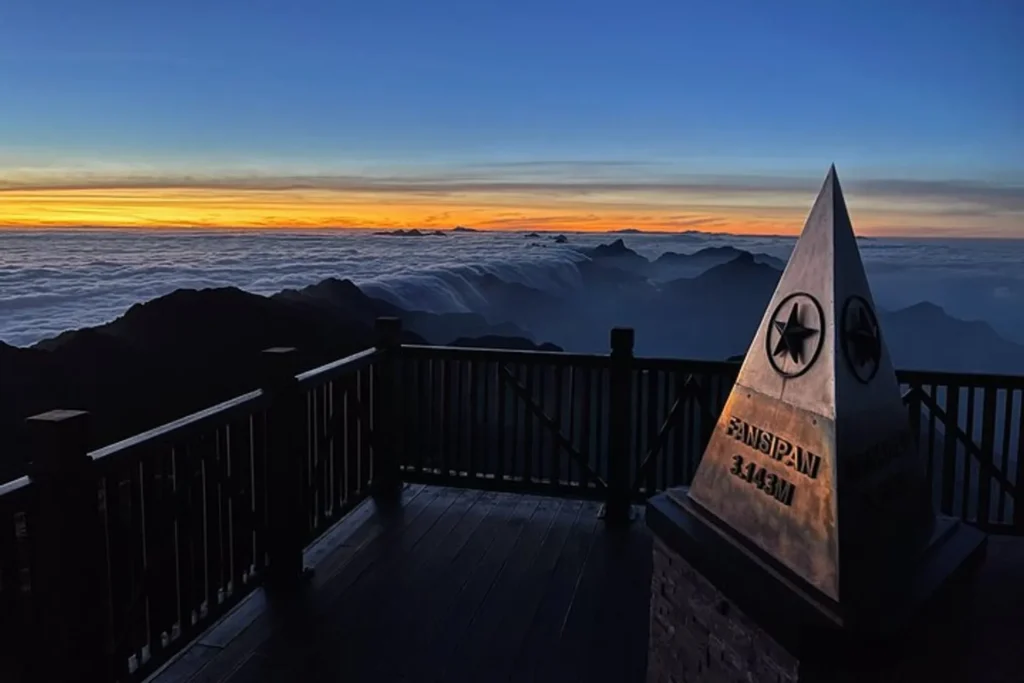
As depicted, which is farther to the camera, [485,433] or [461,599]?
[485,433]

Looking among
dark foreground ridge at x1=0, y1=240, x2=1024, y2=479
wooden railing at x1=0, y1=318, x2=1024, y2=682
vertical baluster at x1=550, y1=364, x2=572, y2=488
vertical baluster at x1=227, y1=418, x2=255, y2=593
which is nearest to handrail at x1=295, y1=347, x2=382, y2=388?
wooden railing at x1=0, y1=318, x2=1024, y2=682

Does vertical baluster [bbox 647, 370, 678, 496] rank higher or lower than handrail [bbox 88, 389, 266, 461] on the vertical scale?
lower

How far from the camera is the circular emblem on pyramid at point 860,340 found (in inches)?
81.1

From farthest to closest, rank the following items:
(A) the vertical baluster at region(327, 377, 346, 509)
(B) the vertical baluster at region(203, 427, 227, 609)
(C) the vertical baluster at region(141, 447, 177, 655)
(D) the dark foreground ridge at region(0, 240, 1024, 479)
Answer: (D) the dark foreground ridge at region(0, 240, 1024, 479) → (A) the vertical baluster at region(327, 377, 346, 509) → (B) the vertical baluster at region(203, 427, 227, 609) → (C) the vertical baluster at region(141, 447, 177, 655)

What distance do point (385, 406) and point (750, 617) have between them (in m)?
3.25

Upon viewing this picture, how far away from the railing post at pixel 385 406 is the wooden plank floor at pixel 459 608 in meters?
0.32

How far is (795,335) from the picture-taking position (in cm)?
215

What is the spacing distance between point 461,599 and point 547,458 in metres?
4.01

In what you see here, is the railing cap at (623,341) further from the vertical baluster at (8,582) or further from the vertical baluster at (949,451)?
the vertical baluster at (8,582)

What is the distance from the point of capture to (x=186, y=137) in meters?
7.61

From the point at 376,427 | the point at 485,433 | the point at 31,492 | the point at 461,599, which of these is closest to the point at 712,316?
the point at 485,433

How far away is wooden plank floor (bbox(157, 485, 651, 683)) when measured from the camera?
2.97 meters

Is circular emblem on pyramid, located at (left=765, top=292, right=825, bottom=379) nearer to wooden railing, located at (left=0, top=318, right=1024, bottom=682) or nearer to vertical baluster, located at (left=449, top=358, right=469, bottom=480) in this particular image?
wooden railing, located at (left=0, top=318, right=1024, bottom=682)

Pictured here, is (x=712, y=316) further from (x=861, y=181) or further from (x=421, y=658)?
(x=421, y=658)
